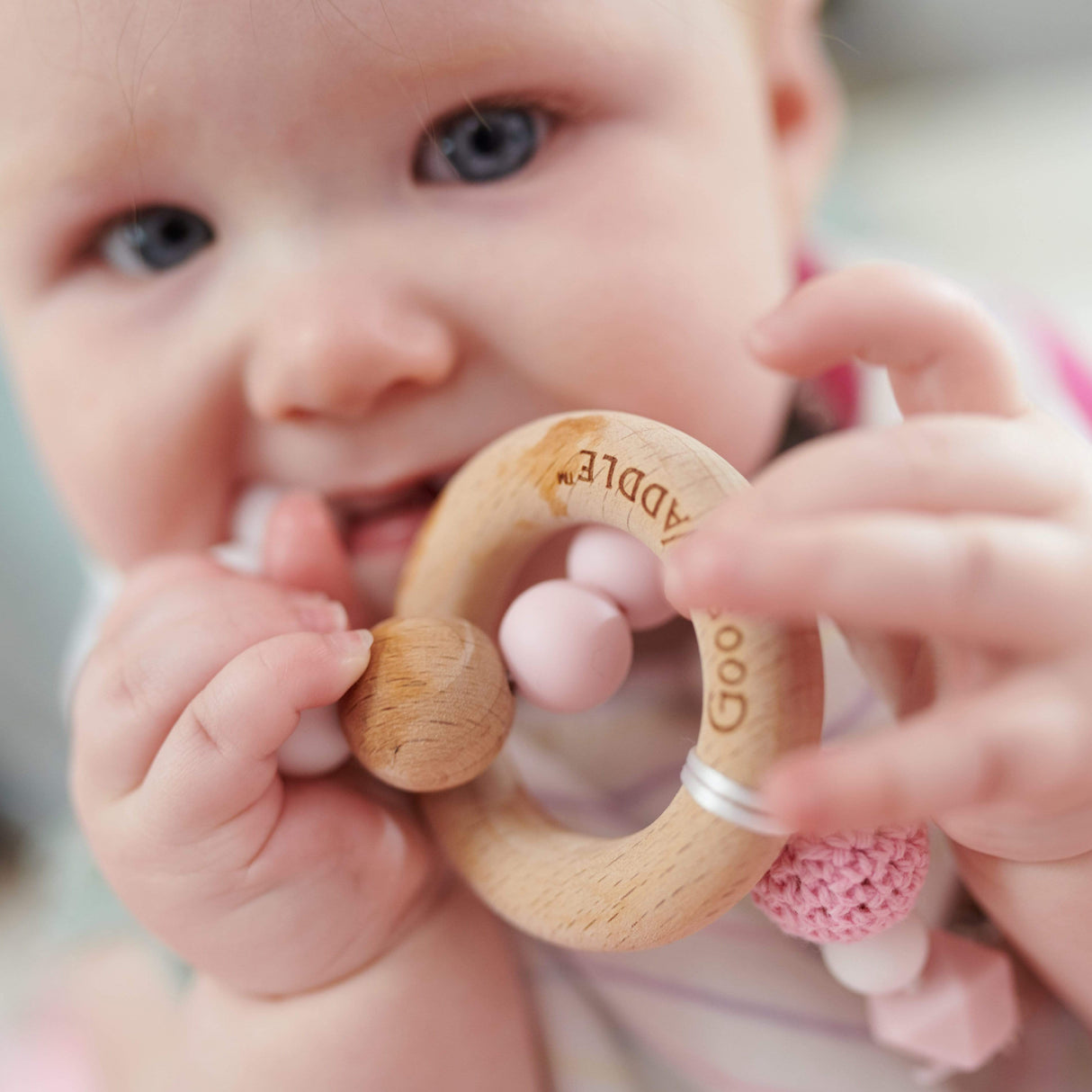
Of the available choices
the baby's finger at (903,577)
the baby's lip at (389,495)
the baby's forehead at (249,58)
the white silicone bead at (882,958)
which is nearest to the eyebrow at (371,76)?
Result: the baby's forehead at (249,58)

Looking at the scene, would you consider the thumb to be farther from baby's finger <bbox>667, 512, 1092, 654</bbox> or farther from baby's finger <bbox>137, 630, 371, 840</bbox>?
baby's finger <bbox>667, 512, 1092, 654</bbox>

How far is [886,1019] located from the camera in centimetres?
48

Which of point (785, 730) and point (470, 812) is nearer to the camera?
point (785, 730)

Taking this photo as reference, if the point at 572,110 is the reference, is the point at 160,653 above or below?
below

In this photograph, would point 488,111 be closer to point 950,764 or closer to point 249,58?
point 249,58

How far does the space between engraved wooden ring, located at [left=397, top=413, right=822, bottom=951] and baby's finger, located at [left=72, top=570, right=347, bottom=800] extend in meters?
0.06

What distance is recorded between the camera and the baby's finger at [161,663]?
43cm

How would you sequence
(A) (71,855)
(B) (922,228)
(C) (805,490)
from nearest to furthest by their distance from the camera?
(C) (805,490) → (A) (71,855) → (B) (922,228)

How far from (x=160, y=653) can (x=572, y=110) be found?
1.00ft

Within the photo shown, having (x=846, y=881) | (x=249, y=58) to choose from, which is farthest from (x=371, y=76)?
(x=846, y=881)

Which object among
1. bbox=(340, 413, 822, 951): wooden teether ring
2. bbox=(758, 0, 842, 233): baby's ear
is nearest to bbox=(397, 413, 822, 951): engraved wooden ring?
bbox=(340, 413, 822, 951): wooden teether ring

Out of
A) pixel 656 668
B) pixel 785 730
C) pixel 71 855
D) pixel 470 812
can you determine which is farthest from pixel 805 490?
pixel 71 855

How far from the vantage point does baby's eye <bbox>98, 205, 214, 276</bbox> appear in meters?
0.53

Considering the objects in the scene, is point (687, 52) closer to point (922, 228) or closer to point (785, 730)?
point (785, 730)
